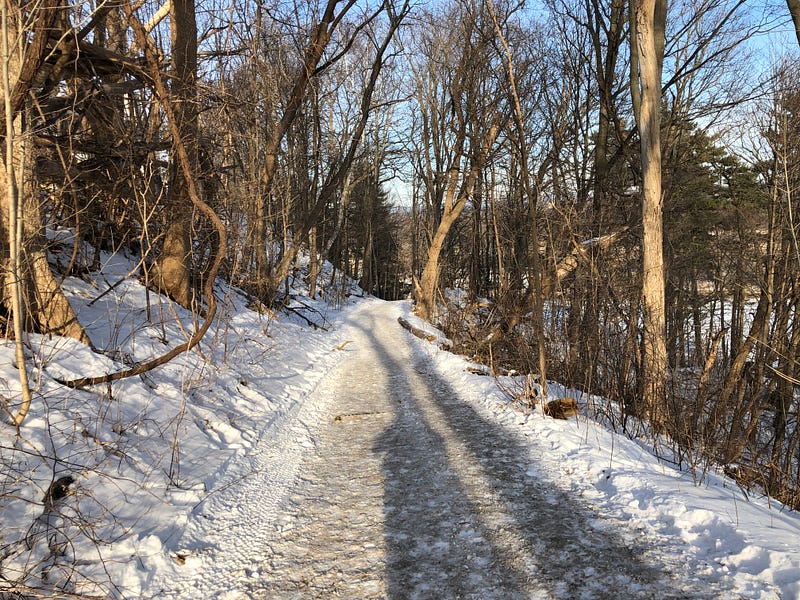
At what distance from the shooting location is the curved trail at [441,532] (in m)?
2.84

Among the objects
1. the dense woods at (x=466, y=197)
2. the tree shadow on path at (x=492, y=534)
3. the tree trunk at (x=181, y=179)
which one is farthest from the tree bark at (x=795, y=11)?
the tree trunk at (x=181, y=179)

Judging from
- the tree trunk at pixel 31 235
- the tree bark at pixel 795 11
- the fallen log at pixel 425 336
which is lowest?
the fallen log at pixel 425 336

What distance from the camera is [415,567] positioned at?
3029mm

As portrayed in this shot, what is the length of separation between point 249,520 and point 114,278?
6.22 m

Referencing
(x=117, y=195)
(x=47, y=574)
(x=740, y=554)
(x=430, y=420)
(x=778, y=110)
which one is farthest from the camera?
(x=778, y=110)

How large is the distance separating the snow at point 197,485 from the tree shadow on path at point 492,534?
121mm

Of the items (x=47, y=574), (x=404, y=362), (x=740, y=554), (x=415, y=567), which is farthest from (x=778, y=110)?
(x=47, y=574)

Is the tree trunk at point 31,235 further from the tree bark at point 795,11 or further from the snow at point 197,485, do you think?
the tree bark at point 795,11

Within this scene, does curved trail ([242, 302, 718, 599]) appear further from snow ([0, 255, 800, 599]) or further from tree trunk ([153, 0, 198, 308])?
tree trunk ([153, 0, 198, 308])

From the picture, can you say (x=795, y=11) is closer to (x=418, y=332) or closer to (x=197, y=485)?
(x=418, y=332)

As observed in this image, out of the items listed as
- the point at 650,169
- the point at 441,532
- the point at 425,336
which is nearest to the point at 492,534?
the point at 441,532

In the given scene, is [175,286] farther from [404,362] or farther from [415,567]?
[415,567]

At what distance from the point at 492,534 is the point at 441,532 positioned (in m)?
0.36

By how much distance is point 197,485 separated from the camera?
4.09 m
